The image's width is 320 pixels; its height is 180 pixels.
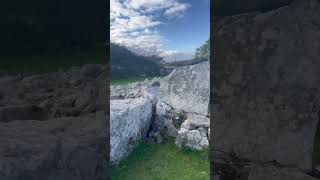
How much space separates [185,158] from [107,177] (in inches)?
131

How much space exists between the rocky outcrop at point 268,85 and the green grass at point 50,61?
1.53 feet

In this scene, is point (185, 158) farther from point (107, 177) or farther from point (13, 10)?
point (13, 10)

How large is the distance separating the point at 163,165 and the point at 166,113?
1347 millimetres

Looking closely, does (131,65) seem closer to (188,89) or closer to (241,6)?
(188,89)

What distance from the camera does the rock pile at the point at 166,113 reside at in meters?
4.80

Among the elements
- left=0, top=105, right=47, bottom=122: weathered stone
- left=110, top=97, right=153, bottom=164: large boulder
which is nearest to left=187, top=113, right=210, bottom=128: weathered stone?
left=110, top=97, right=153, bottom=164: large boulder

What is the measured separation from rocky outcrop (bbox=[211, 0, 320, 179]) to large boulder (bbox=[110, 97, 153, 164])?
3.39 meters

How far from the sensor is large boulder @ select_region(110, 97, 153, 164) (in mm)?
4609

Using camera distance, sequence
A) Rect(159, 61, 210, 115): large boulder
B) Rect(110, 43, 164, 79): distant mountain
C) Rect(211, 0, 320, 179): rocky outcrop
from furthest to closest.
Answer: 1. Rect(110, 43, 164, 79): distant mountain
2. Rect(159, 61, 210, 115): large boulder
3. Rect(211, 0, 320, 179): rocky outcrop

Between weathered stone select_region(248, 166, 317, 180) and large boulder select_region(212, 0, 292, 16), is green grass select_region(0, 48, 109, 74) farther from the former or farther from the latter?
weathered stone select_region(248, 166, 317, 180)

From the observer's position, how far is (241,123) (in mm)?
1263

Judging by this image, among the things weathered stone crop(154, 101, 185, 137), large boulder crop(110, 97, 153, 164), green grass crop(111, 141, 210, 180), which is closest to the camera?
green grass crop(111, 141, 210, 180)

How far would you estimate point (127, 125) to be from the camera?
4891 mm

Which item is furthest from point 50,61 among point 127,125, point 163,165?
point 127,125
